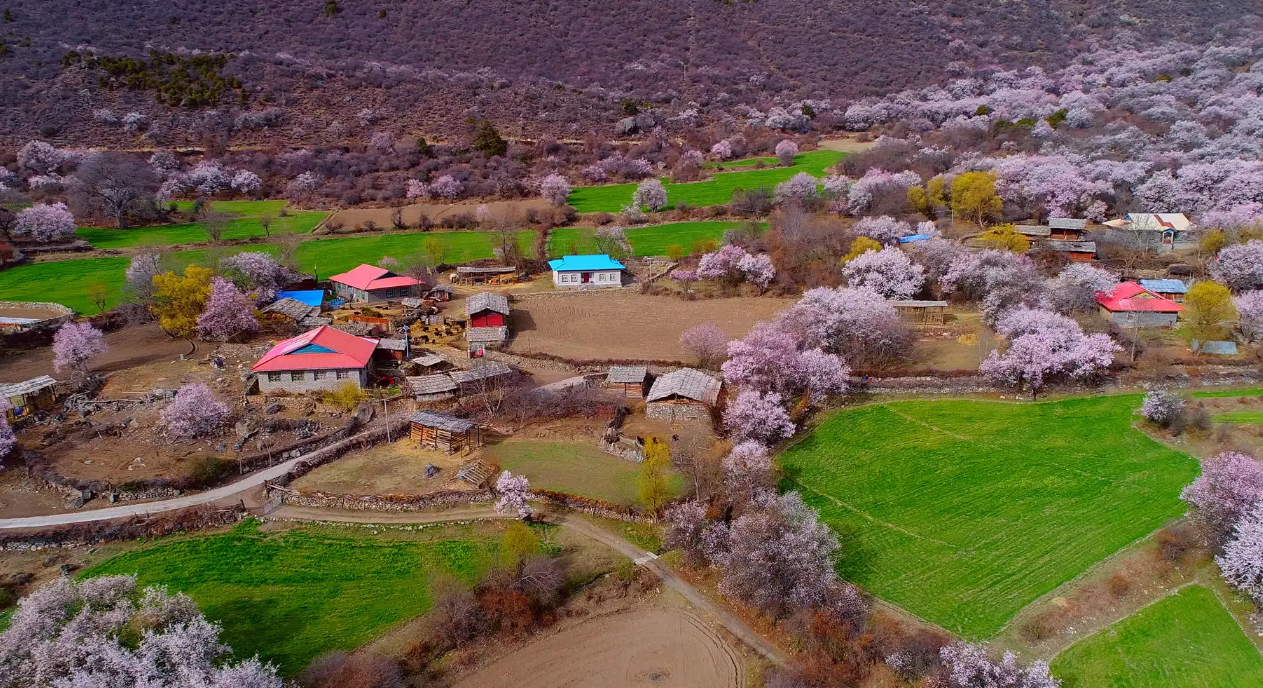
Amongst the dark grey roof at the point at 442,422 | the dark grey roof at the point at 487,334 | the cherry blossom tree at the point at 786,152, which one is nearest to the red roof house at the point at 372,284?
the dark grey roof at the point at 487,334

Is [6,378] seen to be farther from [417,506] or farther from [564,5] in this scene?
[564,5]

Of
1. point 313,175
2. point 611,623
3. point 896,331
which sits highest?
point 313,175

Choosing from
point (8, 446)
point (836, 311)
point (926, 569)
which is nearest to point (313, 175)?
point (8, 446)

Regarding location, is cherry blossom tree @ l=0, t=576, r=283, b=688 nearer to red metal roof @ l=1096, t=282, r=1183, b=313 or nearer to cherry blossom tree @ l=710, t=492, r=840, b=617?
cherry blossom tree @ l=710, t=492, r=840, b=617

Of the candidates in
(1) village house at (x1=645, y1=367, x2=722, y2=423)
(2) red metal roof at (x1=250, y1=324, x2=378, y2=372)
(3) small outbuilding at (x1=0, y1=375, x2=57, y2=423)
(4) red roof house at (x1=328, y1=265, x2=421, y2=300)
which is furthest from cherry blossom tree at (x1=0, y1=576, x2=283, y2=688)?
(4) red roof house at (x1=328, y1=265, x2=421, y2=300)

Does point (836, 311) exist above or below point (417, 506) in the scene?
above

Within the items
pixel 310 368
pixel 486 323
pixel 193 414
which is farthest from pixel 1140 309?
pixel 193 414
